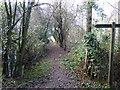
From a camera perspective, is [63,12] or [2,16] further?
[63,12]

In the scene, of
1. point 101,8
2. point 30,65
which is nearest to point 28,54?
point 30,65

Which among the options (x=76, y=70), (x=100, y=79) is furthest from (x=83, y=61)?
(x=100, y=79)

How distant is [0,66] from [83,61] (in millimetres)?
3884

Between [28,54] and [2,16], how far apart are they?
10.2ft

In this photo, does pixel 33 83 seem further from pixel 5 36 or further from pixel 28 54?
pixel 28 54

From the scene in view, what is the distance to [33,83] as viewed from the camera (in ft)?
15.7

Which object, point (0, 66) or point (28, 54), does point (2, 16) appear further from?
point (28, 54)

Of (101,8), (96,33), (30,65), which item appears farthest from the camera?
(101,8)

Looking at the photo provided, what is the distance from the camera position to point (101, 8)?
31.6 feet

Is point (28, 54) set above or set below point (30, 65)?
above

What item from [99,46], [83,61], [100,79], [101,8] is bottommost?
[100,79]

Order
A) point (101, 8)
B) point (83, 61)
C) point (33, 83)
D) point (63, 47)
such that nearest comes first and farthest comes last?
point (33, 83) < point (83, 61) < point (101, 8) < point (63, 47)

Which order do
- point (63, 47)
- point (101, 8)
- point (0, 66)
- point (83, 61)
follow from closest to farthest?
point (0, 66)
point (83, 61)
point (101, 8)
point (63, 47)

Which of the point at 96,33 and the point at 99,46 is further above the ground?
the point at 96,33
